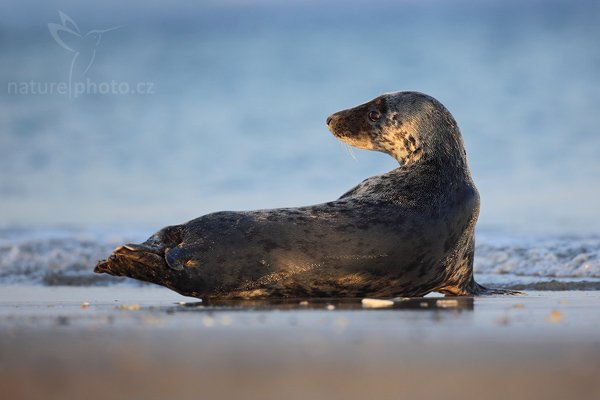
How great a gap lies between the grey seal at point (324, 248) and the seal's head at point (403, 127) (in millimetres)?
440

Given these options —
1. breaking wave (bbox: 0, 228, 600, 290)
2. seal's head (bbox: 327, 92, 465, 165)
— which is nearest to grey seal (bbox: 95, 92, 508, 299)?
seal's head (bbox: 327, 92, 465, 165)

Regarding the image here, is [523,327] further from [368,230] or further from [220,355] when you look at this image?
[368,230]

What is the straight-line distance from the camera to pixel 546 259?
8.68 meters

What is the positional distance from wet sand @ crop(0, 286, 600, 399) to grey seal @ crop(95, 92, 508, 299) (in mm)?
870

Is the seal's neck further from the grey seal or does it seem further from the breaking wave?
the breaking wave

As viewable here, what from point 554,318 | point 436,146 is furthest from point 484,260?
point 554,318

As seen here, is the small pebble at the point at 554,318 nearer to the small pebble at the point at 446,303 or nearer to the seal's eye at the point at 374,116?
the small pebble at the point at 446,303

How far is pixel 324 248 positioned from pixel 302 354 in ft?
8.35

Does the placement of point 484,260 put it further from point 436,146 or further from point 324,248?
point 324,248

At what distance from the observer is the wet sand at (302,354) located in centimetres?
204

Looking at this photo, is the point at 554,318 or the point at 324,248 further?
the point at 324,248

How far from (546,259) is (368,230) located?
154 inches

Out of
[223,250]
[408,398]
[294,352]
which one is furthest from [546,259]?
[408,398]

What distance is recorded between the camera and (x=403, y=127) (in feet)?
20.8
